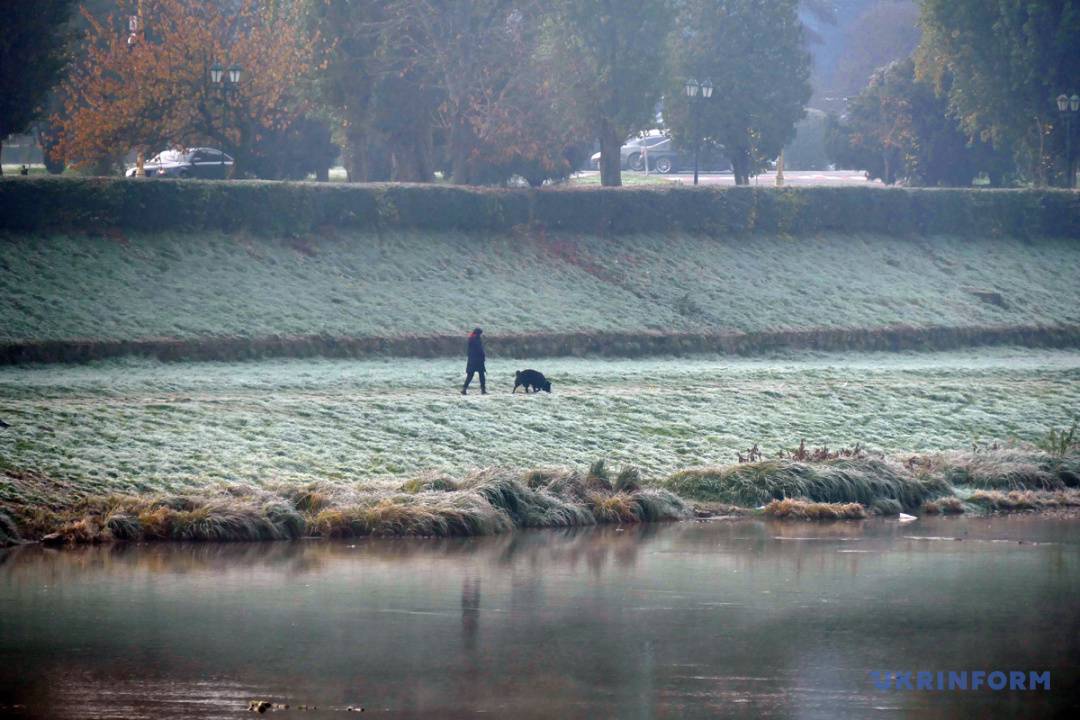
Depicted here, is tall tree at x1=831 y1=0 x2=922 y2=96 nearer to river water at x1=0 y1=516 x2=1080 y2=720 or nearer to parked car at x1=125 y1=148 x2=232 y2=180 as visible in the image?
parked car at x1=125 y1=148 x2=232 y2=180

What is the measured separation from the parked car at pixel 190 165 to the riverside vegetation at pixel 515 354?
1540 cm

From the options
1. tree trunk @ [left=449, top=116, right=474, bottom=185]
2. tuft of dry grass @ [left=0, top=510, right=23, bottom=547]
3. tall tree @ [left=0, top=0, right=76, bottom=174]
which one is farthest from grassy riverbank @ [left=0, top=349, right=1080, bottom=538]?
tree trunk @ [left=449, top=116, right=474, bottom=185]

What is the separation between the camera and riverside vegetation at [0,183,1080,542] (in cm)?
1602

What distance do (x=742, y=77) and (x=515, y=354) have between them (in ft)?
71.2

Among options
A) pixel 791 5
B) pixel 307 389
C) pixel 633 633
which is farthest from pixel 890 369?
pixel 791 5

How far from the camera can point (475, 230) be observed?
33.4 m

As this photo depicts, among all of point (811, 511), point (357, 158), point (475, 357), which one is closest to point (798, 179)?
point (357, 158)

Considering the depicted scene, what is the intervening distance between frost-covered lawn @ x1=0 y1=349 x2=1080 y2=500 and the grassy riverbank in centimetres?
5

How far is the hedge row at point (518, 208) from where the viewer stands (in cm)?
2805

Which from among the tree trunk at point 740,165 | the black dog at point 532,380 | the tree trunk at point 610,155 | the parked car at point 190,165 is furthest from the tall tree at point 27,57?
the tree trunk at point 740,165

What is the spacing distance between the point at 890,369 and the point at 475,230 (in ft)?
39.6

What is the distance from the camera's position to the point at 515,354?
27.5 m

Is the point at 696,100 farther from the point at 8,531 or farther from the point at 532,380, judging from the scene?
the point at 8,531

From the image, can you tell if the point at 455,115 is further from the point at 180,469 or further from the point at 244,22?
the point at 180,469
